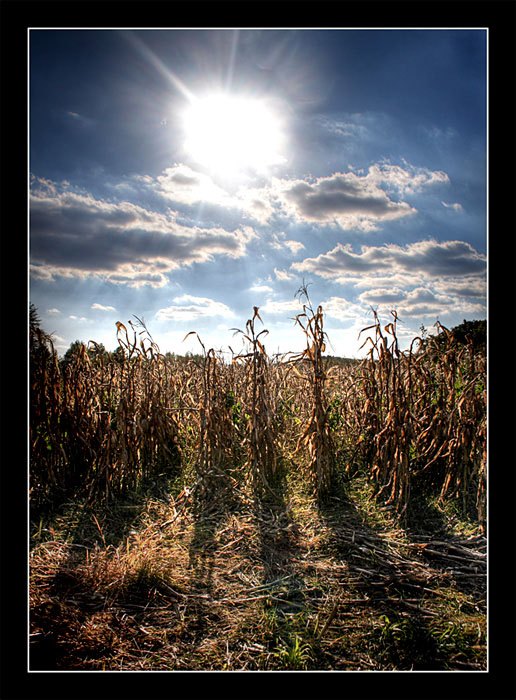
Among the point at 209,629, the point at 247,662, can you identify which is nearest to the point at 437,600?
the point at 247,662

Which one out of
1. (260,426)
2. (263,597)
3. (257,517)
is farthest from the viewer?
(260,426)

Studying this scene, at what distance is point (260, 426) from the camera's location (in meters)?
3.83

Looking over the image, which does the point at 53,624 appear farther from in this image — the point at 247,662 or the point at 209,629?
the point at 247,662

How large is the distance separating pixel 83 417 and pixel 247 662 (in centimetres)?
289

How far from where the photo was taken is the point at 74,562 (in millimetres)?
2818

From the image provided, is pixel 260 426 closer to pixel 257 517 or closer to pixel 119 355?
pixel 257 517

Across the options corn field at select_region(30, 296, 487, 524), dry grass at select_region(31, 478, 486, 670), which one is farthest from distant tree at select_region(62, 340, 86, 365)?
dry grass at select_region(31, 478, 486, 670)

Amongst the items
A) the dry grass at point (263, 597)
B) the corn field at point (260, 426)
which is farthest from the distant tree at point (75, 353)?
the dry grass at point (263, 597)

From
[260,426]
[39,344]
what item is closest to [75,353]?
[39,344]

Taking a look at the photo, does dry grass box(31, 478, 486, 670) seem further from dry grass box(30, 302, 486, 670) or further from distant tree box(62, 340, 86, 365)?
distant tree box(62, 340, 86, 365)

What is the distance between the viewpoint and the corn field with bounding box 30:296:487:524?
3.45 m

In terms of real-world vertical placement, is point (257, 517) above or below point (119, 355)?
below

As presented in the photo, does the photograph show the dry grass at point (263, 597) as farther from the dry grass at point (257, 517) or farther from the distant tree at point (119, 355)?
the distant tree at point (119, 355)
